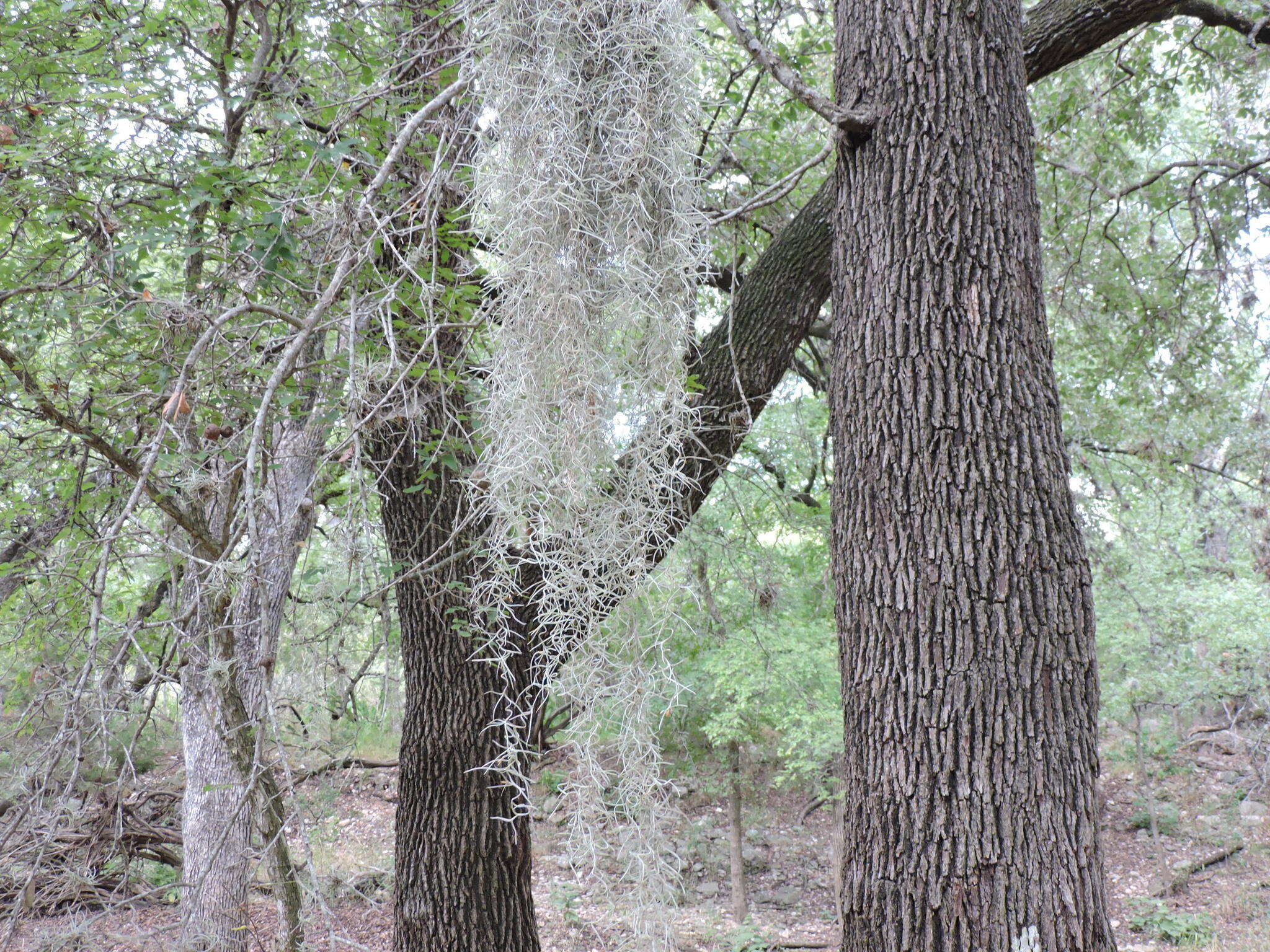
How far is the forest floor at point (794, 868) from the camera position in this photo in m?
5.60

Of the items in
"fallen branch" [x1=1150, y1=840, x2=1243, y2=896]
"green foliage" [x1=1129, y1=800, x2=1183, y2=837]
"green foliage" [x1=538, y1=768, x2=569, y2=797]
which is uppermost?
"green foliage" [x1=538, y1=768, x2=569, y2=797]

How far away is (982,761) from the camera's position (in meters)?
1.53

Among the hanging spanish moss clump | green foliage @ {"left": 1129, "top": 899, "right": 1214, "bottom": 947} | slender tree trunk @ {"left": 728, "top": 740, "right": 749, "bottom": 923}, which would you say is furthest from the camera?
slender tree trunk @ {"left": 728, "top": 740, "right": 749, "bottom": 923}

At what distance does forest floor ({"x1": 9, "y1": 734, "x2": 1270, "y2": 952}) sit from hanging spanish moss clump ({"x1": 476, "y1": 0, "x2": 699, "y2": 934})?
2567mm

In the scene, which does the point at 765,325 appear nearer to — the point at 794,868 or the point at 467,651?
the point at 467,651

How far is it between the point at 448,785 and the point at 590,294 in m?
1.64

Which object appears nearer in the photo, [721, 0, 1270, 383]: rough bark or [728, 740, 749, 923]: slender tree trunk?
[721, 0, 1270, 383]: rough bark

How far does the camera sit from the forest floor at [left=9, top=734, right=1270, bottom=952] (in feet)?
18.4

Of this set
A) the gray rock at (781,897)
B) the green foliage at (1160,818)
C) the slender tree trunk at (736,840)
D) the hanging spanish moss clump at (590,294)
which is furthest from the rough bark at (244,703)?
the green foliage at (1160,818)

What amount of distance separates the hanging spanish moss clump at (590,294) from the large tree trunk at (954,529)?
40 cm

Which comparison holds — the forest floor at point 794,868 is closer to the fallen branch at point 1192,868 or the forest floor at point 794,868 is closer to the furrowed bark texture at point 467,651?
the fallen branch at point 1192,868

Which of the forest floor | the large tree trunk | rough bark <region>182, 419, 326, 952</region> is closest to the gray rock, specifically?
the forest floor

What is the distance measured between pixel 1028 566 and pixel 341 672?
164 centimetres

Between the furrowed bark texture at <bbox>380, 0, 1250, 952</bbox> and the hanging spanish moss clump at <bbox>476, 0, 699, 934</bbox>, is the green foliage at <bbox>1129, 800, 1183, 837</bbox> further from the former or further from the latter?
the hanging spanish moss clump at <bbox>476, 0, 699, 934</bbox>
